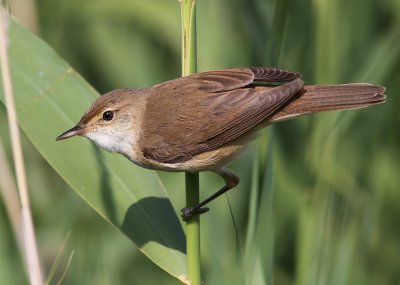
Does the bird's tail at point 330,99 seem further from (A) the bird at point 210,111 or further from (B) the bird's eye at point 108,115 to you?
(B) the bird's eye at point 108,115

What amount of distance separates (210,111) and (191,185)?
1.63ft

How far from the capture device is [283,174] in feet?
12.0

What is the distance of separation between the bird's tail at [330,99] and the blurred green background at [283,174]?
72mm

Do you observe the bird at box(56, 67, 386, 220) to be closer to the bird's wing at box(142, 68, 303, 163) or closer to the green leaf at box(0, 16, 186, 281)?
the bird's wing at box(142, 68, 303, 163)

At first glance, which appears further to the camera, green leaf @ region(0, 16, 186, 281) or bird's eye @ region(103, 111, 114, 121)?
bird's eye @ region(103, 111, 114, 121)

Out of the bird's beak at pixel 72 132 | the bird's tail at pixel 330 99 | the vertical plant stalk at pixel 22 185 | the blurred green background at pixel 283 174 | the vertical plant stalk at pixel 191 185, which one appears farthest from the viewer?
the bird's tail at pixel 330 99

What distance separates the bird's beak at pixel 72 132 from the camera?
2.67m

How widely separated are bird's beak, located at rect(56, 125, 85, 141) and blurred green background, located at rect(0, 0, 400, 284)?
1.06ft

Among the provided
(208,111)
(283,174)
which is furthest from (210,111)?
(283,174)

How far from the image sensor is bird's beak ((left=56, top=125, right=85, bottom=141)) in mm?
2674

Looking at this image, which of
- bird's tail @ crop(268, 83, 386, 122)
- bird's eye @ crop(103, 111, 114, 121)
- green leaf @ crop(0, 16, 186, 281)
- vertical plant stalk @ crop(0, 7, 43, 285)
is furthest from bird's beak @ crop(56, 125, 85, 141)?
bird's tail @ crop(268, 83, 386, 122)

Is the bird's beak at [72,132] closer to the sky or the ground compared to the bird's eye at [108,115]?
closer to the sky

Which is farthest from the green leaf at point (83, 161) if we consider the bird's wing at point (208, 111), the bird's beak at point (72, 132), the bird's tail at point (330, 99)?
the bird's tail at point (330, 99)

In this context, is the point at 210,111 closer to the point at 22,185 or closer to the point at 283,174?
the point at 283,174
